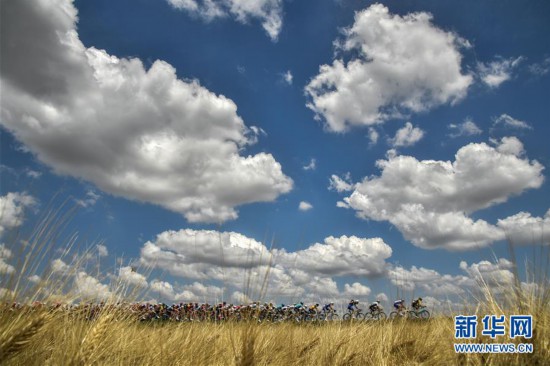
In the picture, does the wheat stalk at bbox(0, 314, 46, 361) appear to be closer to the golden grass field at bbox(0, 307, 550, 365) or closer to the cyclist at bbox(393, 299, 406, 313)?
the golden grass field at bbox(0, 307, 550, 365)

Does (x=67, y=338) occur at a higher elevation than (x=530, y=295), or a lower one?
lower

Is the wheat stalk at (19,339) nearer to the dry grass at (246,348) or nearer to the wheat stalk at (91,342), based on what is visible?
the dry grass at (246,348)

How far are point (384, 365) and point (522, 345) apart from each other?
1282 mm

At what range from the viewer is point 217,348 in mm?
5449

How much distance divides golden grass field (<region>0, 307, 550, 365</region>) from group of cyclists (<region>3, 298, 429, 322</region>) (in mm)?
123

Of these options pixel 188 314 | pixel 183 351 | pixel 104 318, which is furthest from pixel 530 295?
pixel 188 314

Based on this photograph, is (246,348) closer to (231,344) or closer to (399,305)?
(231,344)

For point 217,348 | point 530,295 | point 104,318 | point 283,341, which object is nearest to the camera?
point 104,318

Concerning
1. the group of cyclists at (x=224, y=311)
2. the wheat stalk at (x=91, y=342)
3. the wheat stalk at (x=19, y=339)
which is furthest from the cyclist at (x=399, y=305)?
the wheat stalk at (x=19, y=339)

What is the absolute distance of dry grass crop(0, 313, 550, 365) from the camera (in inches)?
132

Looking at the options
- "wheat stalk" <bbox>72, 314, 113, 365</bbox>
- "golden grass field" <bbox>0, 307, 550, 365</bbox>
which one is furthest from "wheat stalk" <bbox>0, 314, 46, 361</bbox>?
"wheat stalk" <bbox>72, 314, 113, 365</bbox>

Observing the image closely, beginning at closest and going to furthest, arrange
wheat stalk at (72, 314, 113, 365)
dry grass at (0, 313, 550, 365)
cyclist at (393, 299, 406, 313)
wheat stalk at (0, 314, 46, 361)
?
wheat stalk at (0, 314, 46, 361) < wheat stalk at (72, 314, 113, 365) < dry grass at (0, 313, 550, 365) < cyclist at (393, 299, 406, 313)

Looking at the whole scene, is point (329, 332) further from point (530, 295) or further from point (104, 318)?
point (104, 318)

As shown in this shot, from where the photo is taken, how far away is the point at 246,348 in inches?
129
